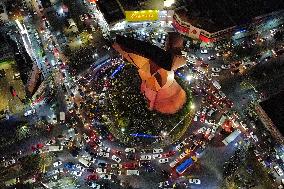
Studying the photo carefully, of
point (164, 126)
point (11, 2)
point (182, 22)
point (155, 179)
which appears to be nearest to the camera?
point (155, 179)

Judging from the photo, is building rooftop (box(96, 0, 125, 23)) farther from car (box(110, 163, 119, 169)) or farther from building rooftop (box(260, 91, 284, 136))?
building rooftop (box(260, 91, 284, 136))

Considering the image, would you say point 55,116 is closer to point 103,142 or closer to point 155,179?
point 103,142

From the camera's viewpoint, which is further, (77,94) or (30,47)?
(30,47)

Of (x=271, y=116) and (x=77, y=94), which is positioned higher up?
(x=77, y=94)

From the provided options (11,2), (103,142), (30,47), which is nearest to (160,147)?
(103,142)

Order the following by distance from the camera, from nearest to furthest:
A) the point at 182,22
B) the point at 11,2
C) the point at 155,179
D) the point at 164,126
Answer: the point at 155,179 < the point at 164,126 < the point at 182,22 < the point at 11,2

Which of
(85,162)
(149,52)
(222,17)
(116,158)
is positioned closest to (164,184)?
(116,158)

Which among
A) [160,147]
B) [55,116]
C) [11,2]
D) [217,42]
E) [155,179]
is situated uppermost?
[11,2]
